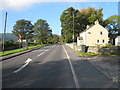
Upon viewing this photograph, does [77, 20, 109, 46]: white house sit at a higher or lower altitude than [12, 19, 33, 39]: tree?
lower

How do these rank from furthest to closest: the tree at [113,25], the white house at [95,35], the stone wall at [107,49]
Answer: the tree at [113,25], the white house at [95,35], the stone wall at [107,49]

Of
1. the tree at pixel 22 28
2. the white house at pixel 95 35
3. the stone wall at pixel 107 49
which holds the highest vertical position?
the tree at pixel 22 28

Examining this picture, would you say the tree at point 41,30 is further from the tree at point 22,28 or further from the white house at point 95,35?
the white house at point 95,35

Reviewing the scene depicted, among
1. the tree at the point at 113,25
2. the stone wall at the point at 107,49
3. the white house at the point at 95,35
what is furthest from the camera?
the tree at the point at 113,25

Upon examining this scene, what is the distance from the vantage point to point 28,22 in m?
67.4

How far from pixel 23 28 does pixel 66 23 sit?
2899 cm

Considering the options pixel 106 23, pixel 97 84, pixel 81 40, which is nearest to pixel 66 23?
pixel 81 40

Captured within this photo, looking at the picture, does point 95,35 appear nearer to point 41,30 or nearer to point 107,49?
point 107,49

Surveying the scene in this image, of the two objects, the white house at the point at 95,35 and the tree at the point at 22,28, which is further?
the tree at the point at 22,28

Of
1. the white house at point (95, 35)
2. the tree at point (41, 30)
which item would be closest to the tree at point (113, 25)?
the white house at point (95, 35)

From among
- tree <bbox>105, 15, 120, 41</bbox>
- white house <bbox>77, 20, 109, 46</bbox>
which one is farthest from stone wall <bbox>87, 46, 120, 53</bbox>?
tree <bbox>105, 15, 120, 41</bbox>

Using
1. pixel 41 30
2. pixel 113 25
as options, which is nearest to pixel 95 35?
pixel 113 25

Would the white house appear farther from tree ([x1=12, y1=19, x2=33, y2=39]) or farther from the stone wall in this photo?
tree ([x1=12, y1=19, x2=33, y2=39])

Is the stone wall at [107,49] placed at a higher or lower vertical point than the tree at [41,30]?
lower
